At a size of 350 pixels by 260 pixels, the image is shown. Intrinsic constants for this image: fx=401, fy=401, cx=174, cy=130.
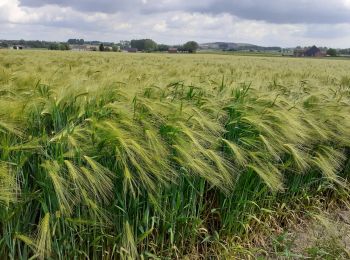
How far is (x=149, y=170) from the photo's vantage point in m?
2.34

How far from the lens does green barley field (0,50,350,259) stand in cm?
207

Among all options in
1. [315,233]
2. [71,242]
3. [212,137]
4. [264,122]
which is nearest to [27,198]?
[71,242]

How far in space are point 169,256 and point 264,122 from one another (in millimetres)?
1306

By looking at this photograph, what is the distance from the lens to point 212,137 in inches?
109

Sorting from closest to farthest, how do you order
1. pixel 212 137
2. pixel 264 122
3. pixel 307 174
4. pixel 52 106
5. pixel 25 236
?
pixel 25 236 → pixel 52 106 → pixel 212 137 → pixel 264 122 → pixel 307 174

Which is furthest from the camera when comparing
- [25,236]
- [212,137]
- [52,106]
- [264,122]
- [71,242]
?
[264,122]

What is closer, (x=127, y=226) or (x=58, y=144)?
(x=58, y=144)

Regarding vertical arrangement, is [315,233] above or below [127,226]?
below

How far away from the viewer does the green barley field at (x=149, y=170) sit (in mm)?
2066

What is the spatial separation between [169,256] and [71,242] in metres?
0.66

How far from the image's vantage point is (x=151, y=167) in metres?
2.30

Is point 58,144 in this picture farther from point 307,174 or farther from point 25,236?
point 307,174

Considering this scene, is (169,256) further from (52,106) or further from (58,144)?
(52,106)

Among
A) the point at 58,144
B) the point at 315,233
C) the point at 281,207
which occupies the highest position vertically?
the point at 58,144
